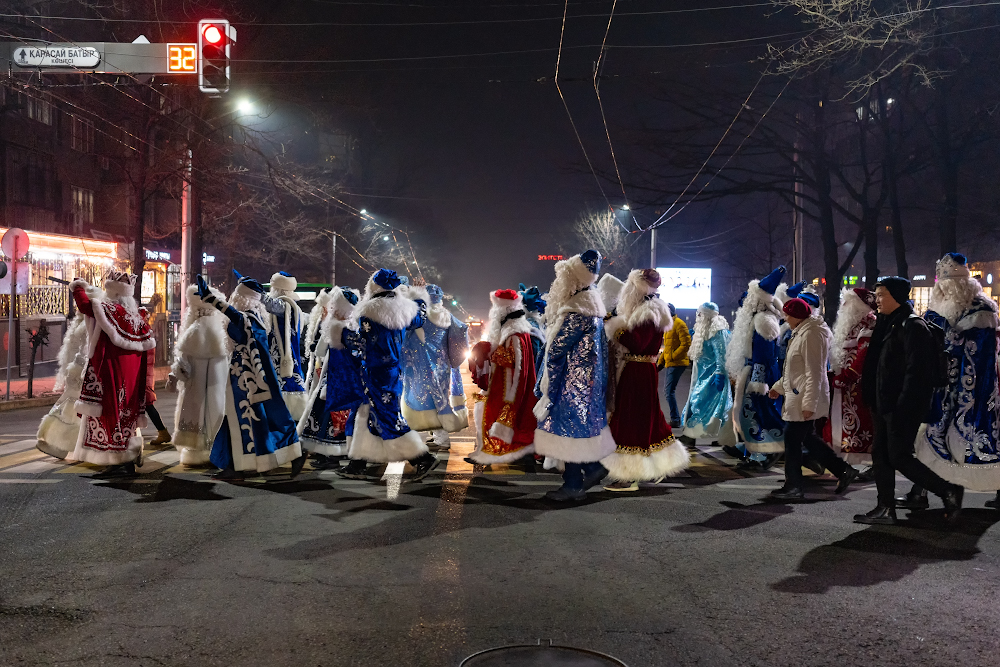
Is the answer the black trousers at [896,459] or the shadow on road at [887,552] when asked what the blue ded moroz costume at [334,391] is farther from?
the black trousers at [896,459]

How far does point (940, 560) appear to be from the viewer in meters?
5.66

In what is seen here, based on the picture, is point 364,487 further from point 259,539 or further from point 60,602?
point 60,602

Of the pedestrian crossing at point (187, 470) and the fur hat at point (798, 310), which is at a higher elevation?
the fur hat at point (798, 310)

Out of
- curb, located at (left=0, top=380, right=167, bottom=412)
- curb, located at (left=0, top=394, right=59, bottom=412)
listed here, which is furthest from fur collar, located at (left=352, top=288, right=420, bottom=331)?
curb, located at (left=0, top=394, right=59, bottom=412)

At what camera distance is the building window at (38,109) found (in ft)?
85.7

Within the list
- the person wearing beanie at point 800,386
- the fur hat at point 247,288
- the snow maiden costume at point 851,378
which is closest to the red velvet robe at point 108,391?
the fur hat at point 247,288

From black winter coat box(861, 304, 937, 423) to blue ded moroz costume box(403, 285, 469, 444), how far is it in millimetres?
4872

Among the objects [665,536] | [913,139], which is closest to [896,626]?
[665,536]

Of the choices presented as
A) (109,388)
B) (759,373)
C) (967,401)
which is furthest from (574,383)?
(109,388)

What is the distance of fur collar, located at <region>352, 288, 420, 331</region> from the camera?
8.23 meters

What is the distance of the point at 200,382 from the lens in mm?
8844

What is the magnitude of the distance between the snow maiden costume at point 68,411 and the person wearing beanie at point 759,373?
22.5 feet

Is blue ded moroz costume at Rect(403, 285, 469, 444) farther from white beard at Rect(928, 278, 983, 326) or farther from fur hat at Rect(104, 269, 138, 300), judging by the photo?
white beard at Rect(928, 278, 983, 326)

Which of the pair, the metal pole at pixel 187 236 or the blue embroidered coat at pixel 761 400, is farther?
the metal pole at pixel 187 236
